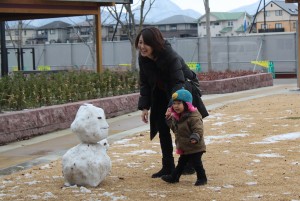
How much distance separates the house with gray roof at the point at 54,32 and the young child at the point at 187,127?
7170 centimetres

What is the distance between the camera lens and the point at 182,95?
6004mm

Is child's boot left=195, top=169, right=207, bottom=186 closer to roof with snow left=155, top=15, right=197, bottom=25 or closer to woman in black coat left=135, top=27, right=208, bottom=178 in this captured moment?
woman in black coat left=135, top=27, right=208, bottom=178

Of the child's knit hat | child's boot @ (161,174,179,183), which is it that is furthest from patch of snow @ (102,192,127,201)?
the child's knit hat

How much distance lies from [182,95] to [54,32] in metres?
78.9

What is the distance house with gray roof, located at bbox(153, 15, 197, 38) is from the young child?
72.9m

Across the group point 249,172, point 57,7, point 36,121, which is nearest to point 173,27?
point 57,7

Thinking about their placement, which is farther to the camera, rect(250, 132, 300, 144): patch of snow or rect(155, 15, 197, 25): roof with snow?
rect(155, 15, 197, 25): roof with snow

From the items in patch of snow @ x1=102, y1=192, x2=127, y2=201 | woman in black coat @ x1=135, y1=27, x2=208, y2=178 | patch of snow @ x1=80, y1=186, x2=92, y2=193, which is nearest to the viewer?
patch of snow @ x1=102, y1=192, x2=127, y2=201

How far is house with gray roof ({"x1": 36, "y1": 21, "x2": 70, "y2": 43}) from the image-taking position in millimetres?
79312

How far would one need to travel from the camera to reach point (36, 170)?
24.7 feet

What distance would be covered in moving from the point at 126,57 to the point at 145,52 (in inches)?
1252

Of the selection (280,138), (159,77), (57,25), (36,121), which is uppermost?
(57,25)

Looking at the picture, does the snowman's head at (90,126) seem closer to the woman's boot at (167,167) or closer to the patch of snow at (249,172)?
the woman's boot at (167,167)

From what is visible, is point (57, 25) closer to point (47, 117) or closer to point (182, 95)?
point (47, 117)
